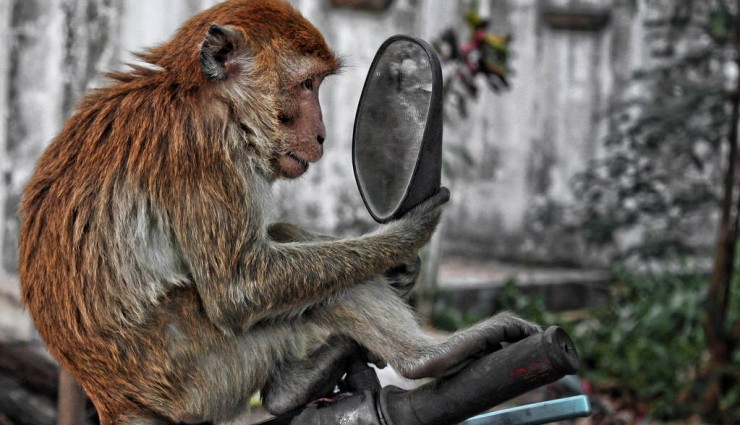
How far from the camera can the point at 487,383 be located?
2.15 meters

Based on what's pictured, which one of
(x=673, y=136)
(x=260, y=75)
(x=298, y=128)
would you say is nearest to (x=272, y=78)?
(x=260, y=75)

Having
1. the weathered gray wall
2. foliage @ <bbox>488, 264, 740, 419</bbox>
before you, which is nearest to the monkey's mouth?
the weathered gray wall

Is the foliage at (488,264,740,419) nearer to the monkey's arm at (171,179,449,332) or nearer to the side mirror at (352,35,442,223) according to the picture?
the monkey's arm at (171,179,449,332)

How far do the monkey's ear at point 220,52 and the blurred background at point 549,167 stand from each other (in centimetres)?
55

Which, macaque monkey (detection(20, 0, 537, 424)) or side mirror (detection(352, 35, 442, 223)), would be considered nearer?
side mirror (detection(352, 35, 442, 223))

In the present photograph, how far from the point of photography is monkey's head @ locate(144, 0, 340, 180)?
270cm

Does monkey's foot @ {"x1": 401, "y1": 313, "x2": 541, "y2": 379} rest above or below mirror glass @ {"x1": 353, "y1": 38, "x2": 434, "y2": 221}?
below

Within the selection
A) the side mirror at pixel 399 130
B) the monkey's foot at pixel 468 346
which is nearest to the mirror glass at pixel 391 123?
the side mirror at pixel 399 130

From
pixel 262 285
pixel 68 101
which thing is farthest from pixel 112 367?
pixel 68 101

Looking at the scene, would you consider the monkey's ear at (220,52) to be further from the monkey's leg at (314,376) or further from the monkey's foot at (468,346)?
the monkey's foot at (468,346)

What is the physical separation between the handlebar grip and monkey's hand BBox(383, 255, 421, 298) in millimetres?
498

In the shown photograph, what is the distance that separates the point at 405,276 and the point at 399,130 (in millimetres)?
531

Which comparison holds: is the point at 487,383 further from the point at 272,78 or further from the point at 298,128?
the point at 272,78

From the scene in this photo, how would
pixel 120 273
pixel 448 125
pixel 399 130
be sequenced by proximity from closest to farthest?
pixel 399 130 → pixel 120 273 → pixel 448 125
